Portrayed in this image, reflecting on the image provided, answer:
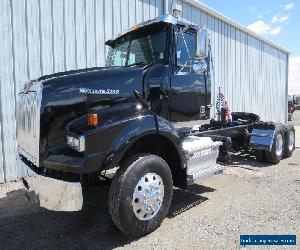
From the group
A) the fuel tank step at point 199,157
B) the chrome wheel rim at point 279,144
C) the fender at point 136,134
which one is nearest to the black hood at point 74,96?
the fender at point 136,134

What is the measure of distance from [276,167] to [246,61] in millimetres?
8277

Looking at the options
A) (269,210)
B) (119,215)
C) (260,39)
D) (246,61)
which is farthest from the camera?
(260,39)

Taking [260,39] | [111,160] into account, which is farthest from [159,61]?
[260,39]

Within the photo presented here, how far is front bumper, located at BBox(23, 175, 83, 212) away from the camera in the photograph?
3436 mm

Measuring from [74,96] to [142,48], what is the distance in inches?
65.0

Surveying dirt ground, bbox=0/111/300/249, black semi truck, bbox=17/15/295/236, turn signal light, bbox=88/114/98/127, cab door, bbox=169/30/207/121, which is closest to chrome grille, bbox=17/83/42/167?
black semi truck, bbox=17/15/295/236

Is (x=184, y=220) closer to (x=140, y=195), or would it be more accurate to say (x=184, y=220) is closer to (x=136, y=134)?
(x=140, y=195)

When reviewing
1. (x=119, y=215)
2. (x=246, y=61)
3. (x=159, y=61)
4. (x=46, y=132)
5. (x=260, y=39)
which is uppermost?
(x=260, y=39)

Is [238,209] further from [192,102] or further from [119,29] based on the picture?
[119,29]

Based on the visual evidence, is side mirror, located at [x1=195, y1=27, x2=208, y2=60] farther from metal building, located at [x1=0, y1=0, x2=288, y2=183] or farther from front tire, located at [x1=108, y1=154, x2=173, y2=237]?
metal building, located at [x1=0, y1=0, x2=288, y2=183]

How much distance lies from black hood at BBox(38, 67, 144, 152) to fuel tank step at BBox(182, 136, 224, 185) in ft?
4.06

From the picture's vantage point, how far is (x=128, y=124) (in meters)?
3.80

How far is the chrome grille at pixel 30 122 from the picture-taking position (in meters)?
3.70

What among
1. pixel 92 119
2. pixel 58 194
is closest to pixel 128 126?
pixel 92 119
